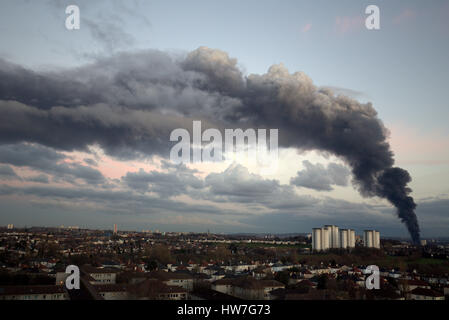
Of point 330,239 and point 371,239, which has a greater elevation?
point 371,239

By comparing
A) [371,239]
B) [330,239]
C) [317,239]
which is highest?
[371,239]

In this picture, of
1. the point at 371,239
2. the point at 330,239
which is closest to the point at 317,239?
the point at 330,239

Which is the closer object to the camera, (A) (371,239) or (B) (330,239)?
(A) (371,239)

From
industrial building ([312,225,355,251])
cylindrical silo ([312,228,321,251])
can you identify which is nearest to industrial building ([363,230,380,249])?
industrial building ([312,225,355,251])

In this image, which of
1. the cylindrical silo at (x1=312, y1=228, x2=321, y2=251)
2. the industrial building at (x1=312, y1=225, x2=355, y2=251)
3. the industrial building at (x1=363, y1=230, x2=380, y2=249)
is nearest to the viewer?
the industrial building at (x1=363, y1=230, x2=380, y2=249)

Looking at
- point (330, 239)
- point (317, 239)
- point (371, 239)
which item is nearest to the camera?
point (371, 239)

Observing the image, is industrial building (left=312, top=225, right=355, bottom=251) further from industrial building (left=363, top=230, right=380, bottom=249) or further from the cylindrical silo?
industrial building (left=363, top=230, right=380, bottom=249)

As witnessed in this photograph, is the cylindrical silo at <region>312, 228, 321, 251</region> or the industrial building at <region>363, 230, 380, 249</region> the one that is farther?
the cylindrical silo at <region>312, 228, 321, 251</region>

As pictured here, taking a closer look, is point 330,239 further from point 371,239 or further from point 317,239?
point 371,239

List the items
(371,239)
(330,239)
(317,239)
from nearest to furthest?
(371,239) → (317,239) → (330,239)
